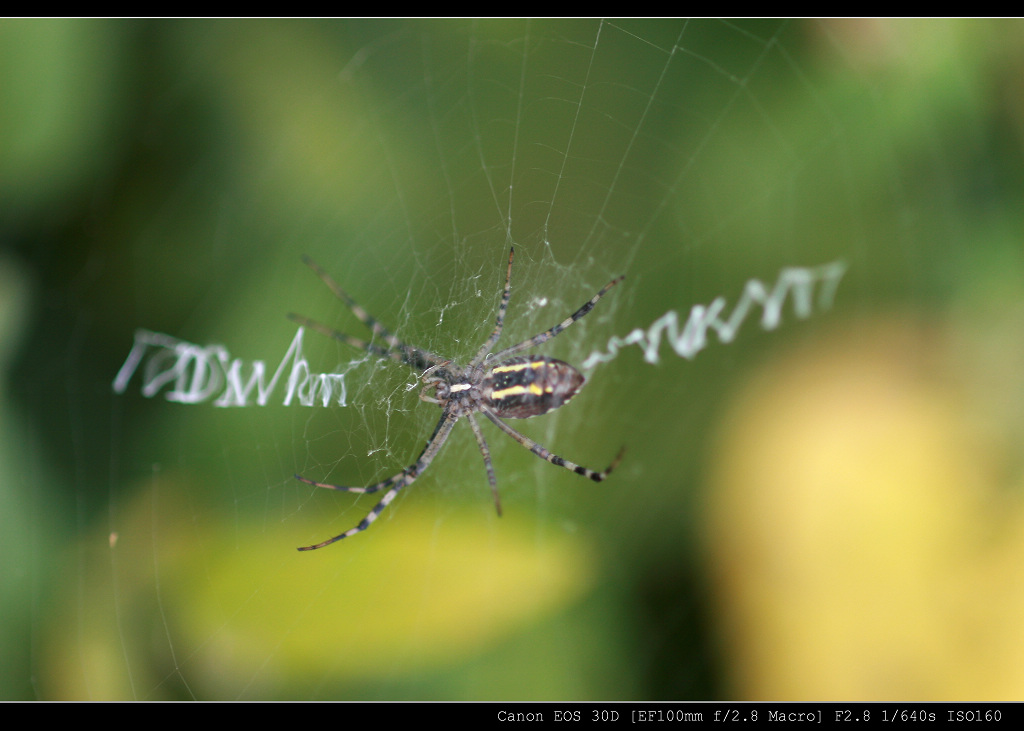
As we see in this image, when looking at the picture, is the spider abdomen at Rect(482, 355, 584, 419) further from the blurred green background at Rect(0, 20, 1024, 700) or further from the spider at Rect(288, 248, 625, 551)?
the blurred green background at Rect(0, 20, 1024, 700)

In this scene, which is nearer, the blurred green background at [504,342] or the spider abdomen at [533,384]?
the blurred green background at [504,342]

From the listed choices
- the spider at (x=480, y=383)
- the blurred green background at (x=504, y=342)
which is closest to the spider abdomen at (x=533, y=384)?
the spider at (x=480, y=383)

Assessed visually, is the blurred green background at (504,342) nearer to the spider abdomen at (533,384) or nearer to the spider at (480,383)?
the spider at (480,383)

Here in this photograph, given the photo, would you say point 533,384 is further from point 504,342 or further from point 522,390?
point 504,342

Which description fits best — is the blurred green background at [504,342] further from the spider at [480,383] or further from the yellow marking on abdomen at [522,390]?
the yellow marking on abdomen at [522,390]

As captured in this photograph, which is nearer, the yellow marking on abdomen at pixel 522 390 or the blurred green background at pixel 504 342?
the blurred green background at pixel 504 342

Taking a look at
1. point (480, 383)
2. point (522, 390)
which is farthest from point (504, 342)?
point (522, 390)
